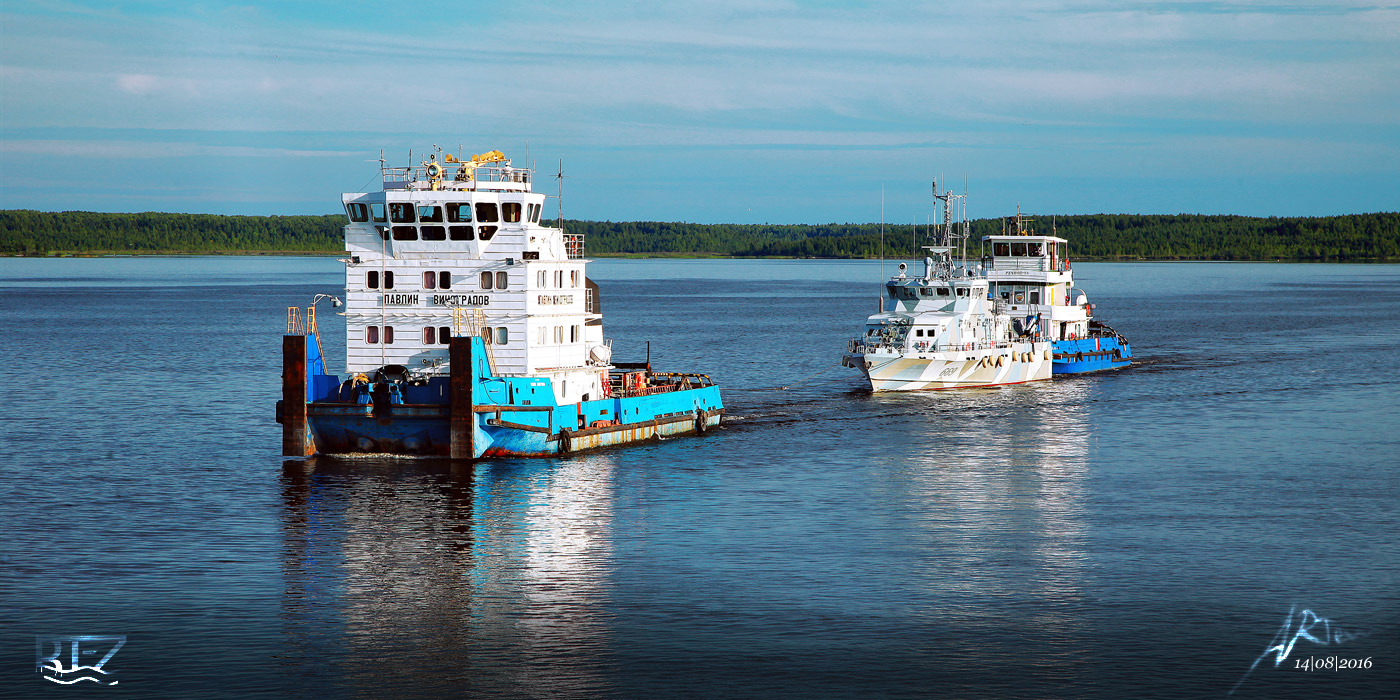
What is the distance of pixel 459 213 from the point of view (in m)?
44.8

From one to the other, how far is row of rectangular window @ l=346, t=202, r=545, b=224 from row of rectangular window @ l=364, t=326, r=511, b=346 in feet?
11.5

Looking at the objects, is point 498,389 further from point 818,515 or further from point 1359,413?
point 1359,413

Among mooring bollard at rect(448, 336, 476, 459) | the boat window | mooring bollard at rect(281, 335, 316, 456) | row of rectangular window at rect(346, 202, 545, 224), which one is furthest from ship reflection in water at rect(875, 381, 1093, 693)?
mooring bollard at rect(281, 335, 316, 456)

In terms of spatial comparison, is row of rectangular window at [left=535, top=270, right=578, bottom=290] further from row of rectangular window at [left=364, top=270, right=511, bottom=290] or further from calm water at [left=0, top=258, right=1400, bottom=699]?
calm water at [left=0, top=258, right=1400, bottom=699]

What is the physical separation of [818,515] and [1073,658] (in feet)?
44.3

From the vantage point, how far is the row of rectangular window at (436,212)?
44.8 meters

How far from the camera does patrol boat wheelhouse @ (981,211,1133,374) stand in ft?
277

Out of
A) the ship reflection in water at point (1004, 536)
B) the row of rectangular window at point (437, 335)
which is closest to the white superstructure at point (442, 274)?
the row of rectangular window at point (437, 335)

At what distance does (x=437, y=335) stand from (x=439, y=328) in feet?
0.77

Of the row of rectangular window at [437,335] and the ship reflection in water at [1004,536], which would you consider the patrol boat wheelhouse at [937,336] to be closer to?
the ship reflection in water at [1004,536]

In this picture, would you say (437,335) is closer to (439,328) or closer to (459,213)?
(439,328)

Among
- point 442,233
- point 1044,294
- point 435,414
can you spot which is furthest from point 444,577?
point 1044,294

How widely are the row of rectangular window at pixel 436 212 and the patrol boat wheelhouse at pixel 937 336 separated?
28136mm

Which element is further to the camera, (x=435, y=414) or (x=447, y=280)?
(x=447, y=280)
